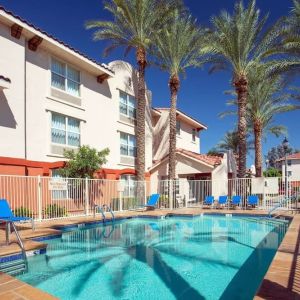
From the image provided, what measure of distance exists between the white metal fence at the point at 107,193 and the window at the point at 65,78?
579 cm

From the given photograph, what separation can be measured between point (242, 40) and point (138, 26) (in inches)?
267

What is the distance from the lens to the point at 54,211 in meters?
15.9

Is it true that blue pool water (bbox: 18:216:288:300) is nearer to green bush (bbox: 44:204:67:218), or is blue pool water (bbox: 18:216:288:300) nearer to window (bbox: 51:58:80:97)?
green bush (bbox: 44:204:67:218)

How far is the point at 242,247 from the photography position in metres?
10.6

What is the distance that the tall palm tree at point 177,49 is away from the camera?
22.6 metres

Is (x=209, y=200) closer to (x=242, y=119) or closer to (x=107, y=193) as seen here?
(x=242, y=119)

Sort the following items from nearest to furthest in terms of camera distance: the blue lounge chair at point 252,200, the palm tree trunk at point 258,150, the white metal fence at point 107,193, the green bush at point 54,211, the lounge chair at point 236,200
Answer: the white metal fence at point 107,193 → the green bush at point 54,211 → the blue lounge chair at point 252,200 → the lounge chair at point 236,200 → the palm tree trunk at point 258,150

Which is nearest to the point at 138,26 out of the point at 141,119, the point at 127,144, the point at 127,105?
the point at 127,105

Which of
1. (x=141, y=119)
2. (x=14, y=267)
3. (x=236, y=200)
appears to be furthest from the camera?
(x=141, y=119)

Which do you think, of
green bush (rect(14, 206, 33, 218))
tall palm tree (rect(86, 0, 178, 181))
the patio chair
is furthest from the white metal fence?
tall palm tree (rect(86, 0, 178, 181))

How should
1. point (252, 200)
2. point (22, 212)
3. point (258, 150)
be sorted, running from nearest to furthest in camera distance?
point (22, 212), point (252, 200), point (258, 150)

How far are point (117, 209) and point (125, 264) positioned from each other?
1189 centimetres

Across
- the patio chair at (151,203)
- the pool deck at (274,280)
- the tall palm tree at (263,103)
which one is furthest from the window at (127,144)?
the pool deck at (274,280)

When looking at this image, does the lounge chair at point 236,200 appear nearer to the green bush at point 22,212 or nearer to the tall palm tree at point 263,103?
the tall palm tree at point 263,103
